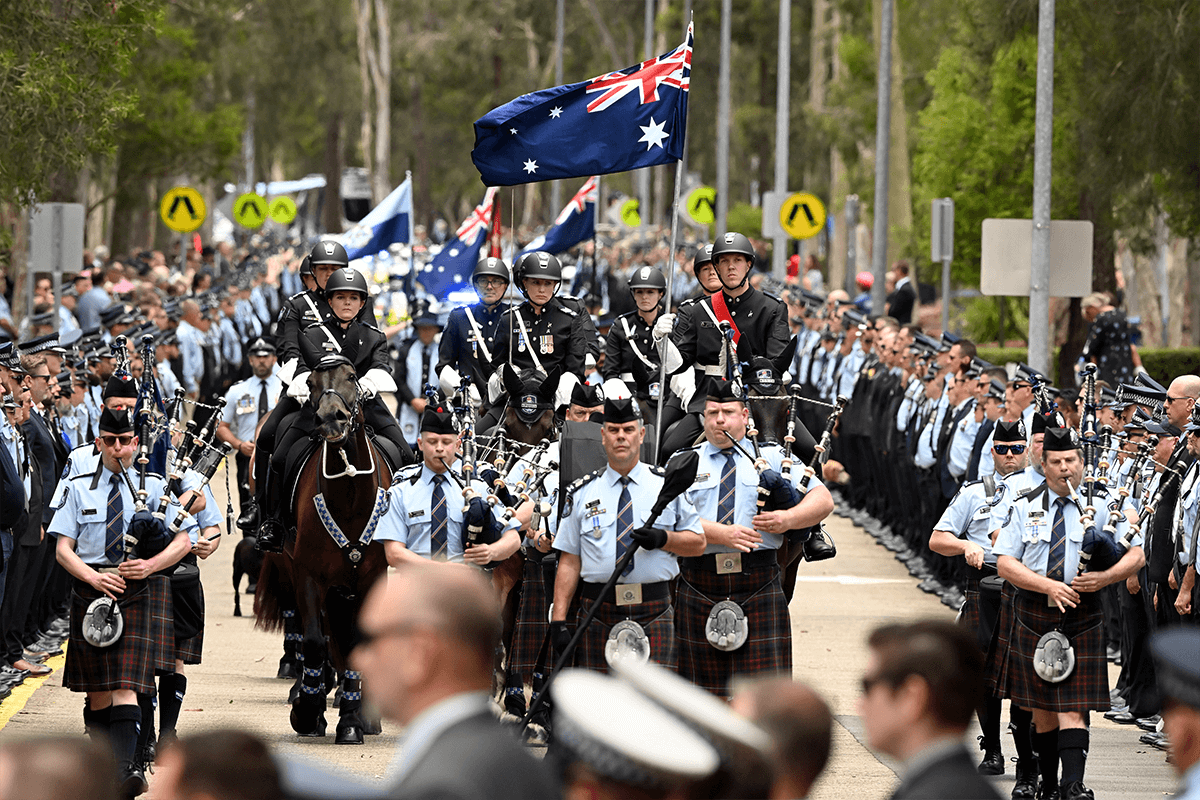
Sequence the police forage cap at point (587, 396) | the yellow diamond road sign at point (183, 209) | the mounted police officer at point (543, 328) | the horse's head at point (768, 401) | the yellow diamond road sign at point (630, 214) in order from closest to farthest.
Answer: the police forage cap at point (587, 396) → the horse's head at point (768, 401) → the mounted police officer at point (543, 328) → the yellow diamond road sign at point (183, 209) → the yellow diamond road sign at point (630, 214)

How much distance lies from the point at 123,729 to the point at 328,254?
188 inches

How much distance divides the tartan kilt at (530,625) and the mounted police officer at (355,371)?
1.17 m

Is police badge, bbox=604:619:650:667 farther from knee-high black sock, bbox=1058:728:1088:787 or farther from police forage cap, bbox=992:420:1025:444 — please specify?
police forage cap, bbox=992:420:1025:444

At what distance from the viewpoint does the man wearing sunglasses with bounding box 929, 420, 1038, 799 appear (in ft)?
33.2

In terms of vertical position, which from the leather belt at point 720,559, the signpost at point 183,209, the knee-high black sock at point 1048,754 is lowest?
the knee-high black sock at point 1048,754

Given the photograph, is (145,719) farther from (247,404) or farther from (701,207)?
(701,207)

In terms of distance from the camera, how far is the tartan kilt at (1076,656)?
9492 millimetres

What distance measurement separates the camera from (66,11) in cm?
2167

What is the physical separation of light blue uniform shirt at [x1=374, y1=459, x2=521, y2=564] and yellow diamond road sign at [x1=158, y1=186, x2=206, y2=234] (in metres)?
21.3

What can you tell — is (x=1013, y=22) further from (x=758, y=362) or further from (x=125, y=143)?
(x=125, y=143)

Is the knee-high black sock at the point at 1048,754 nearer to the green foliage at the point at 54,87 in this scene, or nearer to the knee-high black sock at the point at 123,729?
the knee-high black sock at the point at 123,729

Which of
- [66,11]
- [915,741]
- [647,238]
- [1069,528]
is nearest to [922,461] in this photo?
[1069,528]

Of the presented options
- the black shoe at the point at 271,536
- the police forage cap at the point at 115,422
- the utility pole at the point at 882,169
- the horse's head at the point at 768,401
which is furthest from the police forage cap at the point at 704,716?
A: the utility pole at the point at 882,169

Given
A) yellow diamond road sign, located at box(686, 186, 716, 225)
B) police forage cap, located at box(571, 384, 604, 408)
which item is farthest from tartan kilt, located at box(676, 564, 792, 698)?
yellow diamond road sign, located at box(686, 186, 716, 225)
